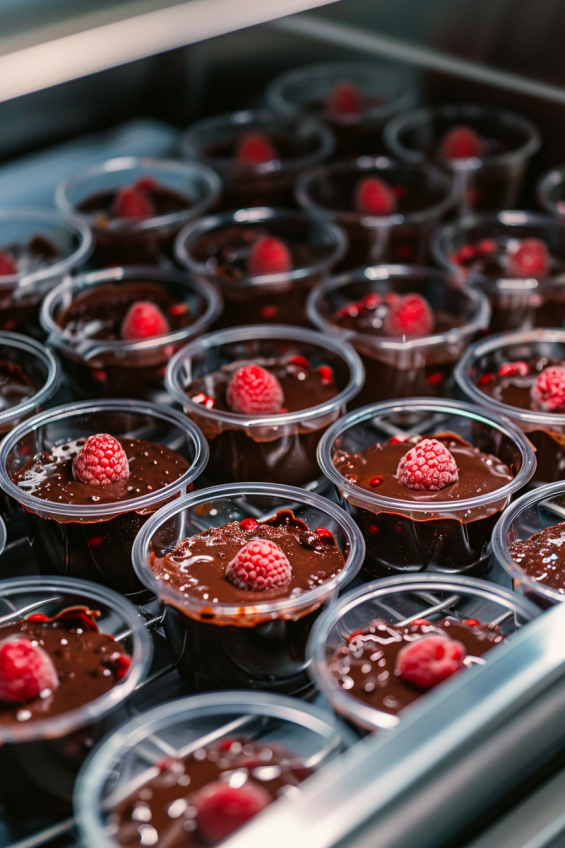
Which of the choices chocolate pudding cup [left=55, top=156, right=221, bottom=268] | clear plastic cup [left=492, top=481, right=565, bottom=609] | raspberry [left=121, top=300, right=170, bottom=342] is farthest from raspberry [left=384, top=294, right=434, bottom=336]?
chocolate pudding cup [left=55, top=156, right=221, bottom=268]

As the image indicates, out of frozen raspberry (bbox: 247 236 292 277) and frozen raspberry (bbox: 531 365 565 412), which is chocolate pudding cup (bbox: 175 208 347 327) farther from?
frozen raspberry (bbox: 531 365 565 412)

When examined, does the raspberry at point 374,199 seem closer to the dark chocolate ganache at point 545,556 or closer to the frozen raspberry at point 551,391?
the frozen raspberry at point 551,391

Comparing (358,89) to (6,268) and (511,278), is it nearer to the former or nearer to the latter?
(511,278)

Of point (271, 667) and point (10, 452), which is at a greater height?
point (10, 452)

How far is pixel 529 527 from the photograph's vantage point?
170 cm

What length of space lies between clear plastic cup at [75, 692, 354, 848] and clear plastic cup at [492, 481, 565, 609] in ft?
1.38

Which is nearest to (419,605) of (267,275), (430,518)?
(430,518)

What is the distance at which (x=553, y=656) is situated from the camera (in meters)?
1.14

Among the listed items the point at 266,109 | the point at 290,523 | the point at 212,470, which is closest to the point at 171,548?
the point at 290,523

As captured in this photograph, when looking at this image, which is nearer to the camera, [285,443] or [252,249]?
[285,443]

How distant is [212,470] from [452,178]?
1.32 meters

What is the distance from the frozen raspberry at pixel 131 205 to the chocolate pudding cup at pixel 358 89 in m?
0.66

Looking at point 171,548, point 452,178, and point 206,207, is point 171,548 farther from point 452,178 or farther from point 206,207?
point 452,178

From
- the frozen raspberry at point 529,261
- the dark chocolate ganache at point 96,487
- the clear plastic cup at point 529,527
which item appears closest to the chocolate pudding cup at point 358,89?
the frozen raspberry at point 529,261
